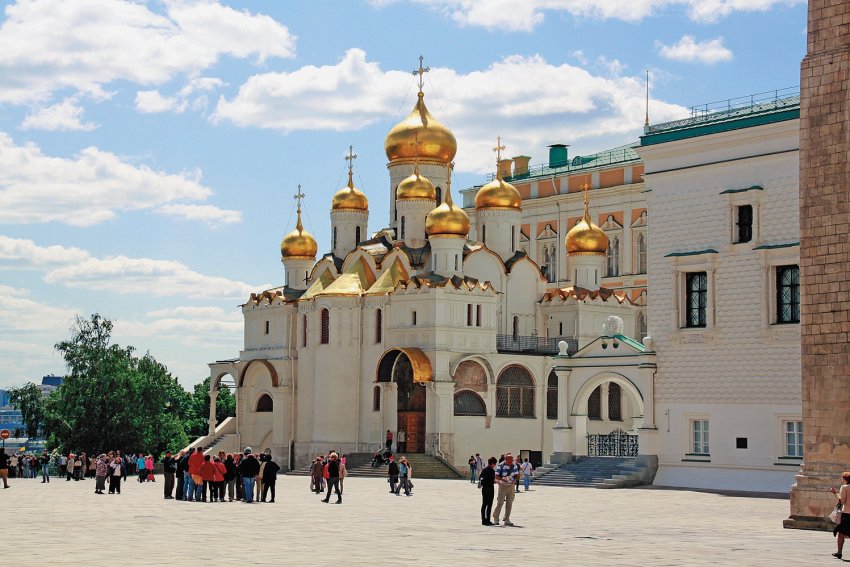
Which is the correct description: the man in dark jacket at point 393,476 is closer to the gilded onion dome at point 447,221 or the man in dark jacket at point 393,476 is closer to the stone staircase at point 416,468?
the stone staircase at point 416,468

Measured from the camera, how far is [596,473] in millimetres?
37719

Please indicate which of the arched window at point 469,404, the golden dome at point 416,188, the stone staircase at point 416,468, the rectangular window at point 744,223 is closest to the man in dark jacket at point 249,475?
the rectangular window at point 744,223

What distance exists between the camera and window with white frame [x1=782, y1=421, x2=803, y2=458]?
32969 millimetres

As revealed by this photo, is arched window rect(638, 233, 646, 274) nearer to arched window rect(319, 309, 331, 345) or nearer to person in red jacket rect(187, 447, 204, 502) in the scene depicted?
arched window rect(319, 309, 331, 345)

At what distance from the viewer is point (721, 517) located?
24391 millimetres

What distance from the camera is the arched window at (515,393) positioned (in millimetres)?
50094

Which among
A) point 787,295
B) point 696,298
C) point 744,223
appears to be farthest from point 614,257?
point 787,295

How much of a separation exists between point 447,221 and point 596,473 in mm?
15140

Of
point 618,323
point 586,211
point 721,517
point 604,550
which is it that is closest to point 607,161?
point 586,211

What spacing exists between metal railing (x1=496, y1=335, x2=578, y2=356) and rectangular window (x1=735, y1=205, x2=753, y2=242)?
1749 cm

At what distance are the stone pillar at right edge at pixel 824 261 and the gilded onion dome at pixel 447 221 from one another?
2870 cm

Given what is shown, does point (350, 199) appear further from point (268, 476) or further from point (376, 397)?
point (268, 476)

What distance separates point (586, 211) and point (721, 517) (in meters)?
30.3

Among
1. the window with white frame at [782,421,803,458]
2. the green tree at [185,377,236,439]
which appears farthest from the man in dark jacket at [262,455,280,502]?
the green tree at [185,377,236,439]
